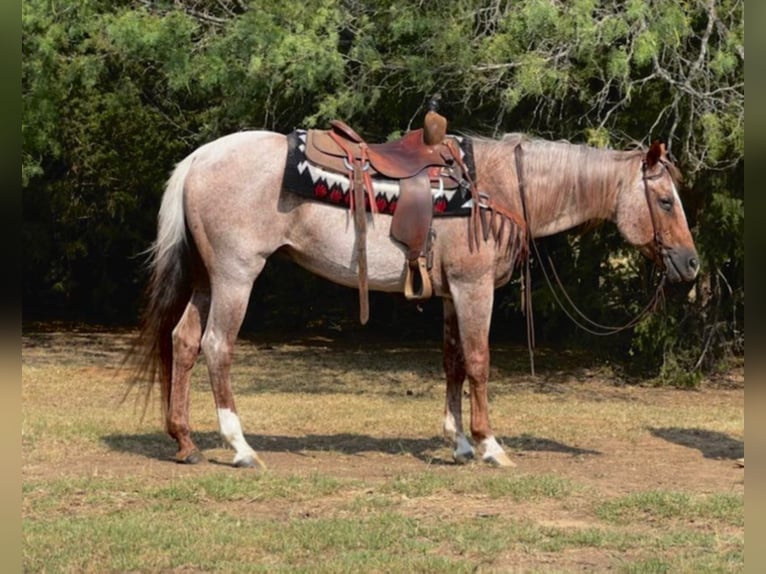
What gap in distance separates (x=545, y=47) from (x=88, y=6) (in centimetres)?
542

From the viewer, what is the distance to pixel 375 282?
769 centimetres

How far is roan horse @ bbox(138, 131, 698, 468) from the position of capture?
750 cm

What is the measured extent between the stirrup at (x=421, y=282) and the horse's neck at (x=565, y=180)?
849 mm

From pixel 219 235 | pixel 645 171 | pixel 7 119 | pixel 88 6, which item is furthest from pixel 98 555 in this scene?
pixel 88 6

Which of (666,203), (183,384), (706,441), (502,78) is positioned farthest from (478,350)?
(502,78)

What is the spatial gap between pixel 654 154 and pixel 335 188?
2196 mm

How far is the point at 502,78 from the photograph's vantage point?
11.9 m

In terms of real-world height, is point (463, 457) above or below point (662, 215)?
below

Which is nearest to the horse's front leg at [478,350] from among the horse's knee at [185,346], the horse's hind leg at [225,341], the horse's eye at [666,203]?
the horse's eye at [666,203]

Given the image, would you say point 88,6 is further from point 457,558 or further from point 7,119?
point 7,119

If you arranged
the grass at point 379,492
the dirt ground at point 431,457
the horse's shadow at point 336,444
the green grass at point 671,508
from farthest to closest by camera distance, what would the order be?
the horse's shadow at point 336,444
the dirt ground at point 431,457
the green grass at point 671,508
the grass at point 379,492

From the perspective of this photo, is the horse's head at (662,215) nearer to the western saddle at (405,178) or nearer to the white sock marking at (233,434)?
the western saddle at (405,178)

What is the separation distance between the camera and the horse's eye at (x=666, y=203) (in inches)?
305

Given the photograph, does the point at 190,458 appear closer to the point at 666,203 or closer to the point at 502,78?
the point at 666,203
